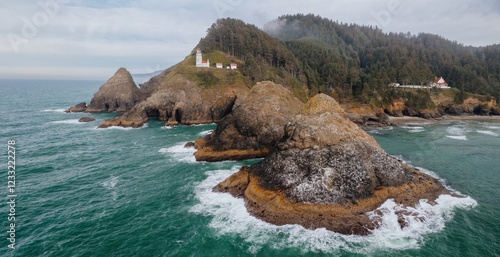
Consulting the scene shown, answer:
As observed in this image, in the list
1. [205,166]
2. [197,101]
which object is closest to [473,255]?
[205,166]

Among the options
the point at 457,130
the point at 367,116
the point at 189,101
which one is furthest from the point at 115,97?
the point at 457,130

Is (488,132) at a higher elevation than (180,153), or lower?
higher

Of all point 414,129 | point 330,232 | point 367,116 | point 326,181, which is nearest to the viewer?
point 330,232

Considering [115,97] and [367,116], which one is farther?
[115,97]

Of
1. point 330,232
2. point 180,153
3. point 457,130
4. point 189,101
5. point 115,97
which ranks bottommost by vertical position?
point 330,232

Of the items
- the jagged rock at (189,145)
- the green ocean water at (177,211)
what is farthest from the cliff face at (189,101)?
the jagged rock at (189,145)

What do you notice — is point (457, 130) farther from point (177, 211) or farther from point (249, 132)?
point (177, 211)

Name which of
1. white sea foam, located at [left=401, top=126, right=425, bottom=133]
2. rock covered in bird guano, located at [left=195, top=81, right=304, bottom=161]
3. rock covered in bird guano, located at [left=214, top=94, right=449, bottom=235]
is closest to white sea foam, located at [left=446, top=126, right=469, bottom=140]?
white sea foam, located at [left=401, top=126, right=425, bottom=133]
